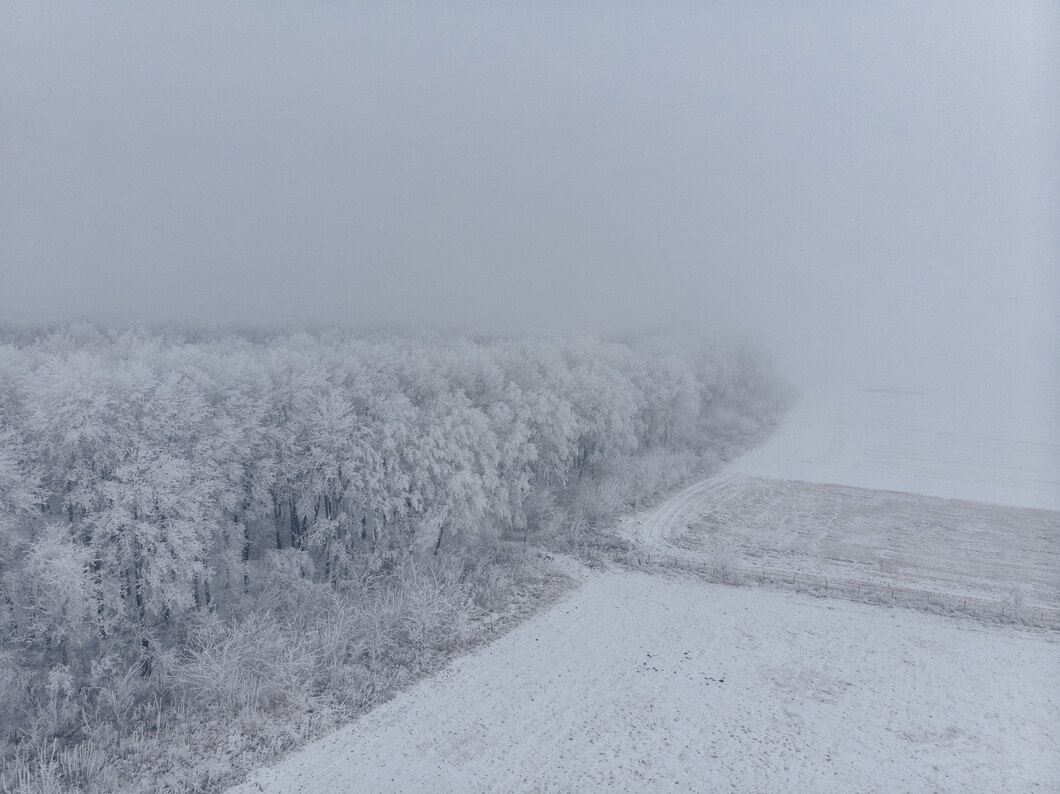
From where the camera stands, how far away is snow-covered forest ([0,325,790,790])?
14.8 m

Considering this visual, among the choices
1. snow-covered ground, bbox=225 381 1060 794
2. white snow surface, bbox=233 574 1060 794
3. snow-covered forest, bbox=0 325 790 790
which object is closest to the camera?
white snow surface, bbox=233 574 1060 794

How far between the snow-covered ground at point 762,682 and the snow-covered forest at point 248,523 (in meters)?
2.61

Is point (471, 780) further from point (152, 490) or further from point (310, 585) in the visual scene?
point (152, 490)

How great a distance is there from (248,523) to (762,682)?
1865cm

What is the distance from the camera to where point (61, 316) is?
50.8 meters

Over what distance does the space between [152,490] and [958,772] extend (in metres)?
21.4

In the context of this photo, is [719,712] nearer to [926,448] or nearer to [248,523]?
[248,523]

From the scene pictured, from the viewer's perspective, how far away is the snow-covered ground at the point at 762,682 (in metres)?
12.7

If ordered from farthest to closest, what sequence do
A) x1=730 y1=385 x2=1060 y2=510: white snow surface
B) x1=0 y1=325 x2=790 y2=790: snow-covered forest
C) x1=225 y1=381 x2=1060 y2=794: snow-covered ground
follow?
x1=730 y1=385 x2=1060 y2=510: white snow surface
x1=0 y1=325 x2=790 y2=790: snow-covered forest
x1=225 y1=381 x2=1060 y2=794: snow-covered ground

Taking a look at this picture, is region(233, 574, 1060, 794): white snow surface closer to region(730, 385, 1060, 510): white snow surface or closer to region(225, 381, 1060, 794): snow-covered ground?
region(225, 381, 1060, 794): snow-covered ground

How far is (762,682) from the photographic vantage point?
15898 millimetres

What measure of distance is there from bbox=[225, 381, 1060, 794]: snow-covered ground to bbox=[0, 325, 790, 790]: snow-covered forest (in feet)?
8.56

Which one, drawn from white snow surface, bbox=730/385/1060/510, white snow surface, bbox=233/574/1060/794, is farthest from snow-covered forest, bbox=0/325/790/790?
white snow surface, bbox=730/385/1060/510

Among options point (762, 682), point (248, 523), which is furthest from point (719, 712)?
point (248, 523)
